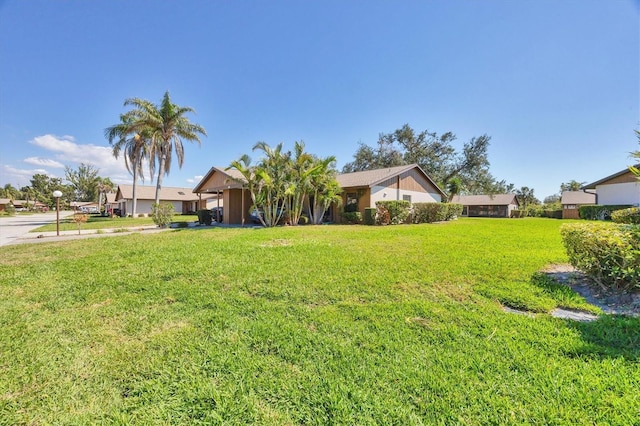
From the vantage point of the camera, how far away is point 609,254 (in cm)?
394

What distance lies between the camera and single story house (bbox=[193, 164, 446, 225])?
57.8ft

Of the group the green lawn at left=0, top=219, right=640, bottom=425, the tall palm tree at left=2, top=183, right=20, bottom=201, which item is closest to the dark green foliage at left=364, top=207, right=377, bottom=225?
the green lawn at left=0, top=219, right=640, bottom=425

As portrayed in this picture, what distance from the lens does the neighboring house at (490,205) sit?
47219 mm

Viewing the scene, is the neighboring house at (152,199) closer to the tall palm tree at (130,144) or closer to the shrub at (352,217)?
the tall palm tree at (130,144)

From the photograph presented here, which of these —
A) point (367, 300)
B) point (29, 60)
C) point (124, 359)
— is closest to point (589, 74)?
point (367, 300)

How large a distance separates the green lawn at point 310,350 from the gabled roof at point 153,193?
3572 centimetres

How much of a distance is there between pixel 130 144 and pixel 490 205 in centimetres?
5574

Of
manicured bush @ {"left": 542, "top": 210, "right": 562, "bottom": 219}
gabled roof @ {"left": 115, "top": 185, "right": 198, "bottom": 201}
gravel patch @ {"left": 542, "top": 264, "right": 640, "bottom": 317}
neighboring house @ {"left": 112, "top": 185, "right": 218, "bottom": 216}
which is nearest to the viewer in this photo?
gravel patch @ {"left": 542, "top": 264, "right": 640, "bottom": 317}

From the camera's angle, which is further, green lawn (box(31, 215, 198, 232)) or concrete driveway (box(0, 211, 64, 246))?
green lawn (box(31, 215, 198, 232))

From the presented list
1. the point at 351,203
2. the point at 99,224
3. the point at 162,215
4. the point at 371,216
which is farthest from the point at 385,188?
the point at 99,224

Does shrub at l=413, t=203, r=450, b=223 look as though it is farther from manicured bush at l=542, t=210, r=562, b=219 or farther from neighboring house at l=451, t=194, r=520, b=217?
manicured bush at l=542, t=210, r=562, b=219

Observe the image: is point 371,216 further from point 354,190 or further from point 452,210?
point 452,210

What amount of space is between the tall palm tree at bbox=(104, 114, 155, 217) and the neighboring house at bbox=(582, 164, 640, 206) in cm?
3963

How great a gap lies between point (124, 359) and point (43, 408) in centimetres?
64
